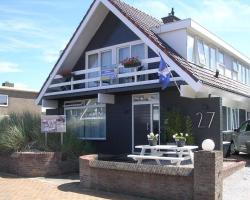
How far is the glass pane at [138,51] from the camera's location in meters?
17.7

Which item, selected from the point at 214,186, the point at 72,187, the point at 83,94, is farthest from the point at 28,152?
the point at 214,186

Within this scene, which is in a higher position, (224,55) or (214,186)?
(224,55)

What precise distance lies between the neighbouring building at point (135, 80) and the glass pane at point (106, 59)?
0.16ft

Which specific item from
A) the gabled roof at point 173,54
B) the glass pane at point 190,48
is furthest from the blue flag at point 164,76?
the glass pane at point 190,48

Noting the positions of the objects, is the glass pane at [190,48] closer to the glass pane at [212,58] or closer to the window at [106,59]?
the glass pane at [212,58]

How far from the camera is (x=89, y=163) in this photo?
12055mm

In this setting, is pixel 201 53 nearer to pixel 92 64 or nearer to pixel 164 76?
pixel 164 76

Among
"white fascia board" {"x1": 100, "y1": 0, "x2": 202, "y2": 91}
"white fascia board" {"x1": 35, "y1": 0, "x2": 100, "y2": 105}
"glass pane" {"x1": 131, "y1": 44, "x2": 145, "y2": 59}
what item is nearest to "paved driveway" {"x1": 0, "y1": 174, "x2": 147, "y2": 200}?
"white fascia board" {"x1": 100, "y1": 0, "x2": 202, "y2": 91}

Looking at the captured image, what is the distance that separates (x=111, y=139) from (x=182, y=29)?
600 cm

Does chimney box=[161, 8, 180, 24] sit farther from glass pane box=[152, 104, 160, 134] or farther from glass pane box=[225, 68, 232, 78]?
glass pane box=[152, 104, 160, 134]

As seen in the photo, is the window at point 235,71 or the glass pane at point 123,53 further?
the window at point 235,71

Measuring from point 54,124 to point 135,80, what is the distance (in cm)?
378

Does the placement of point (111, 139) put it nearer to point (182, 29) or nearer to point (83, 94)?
point (83, 94)

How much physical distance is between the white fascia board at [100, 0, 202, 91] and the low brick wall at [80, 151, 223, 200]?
460 cm
